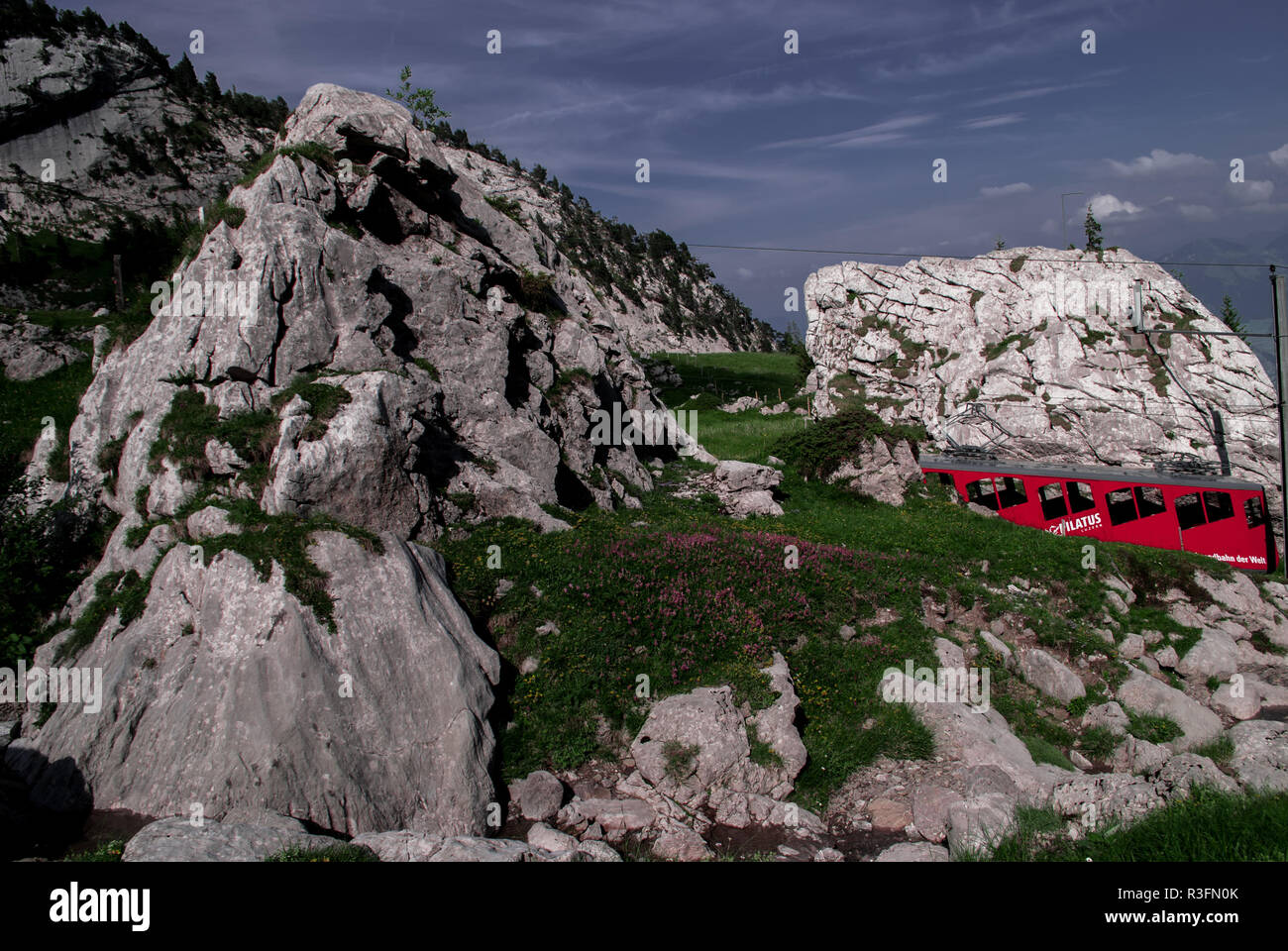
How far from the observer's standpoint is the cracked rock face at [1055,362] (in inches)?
1300

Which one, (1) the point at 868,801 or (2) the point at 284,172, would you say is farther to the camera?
(2) the point at 284,172

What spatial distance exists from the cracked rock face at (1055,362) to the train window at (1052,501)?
28.1 feet

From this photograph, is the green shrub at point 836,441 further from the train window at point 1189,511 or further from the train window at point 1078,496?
the train window at point 1189,511

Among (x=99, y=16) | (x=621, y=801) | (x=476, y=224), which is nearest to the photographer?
(x=621, y=801)

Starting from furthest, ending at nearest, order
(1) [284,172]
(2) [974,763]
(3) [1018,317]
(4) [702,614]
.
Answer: (3) [1018,317], (1) [284,172], (4) [702,614], (2) [974,763]

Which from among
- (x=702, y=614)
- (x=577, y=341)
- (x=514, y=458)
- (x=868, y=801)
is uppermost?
(x=577, y=341)

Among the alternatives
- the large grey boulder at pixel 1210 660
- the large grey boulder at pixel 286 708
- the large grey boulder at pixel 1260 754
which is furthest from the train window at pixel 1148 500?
the large grey boulder at pixel 286 708

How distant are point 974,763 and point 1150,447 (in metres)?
28.5

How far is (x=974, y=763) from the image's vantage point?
12.9 metres

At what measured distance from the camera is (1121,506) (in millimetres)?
27281

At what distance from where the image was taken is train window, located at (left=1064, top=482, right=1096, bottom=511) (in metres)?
27.5

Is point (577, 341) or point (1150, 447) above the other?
point (577, 341)

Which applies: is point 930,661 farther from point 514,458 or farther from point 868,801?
point 514,458

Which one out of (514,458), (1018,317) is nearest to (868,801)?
(514,458)
